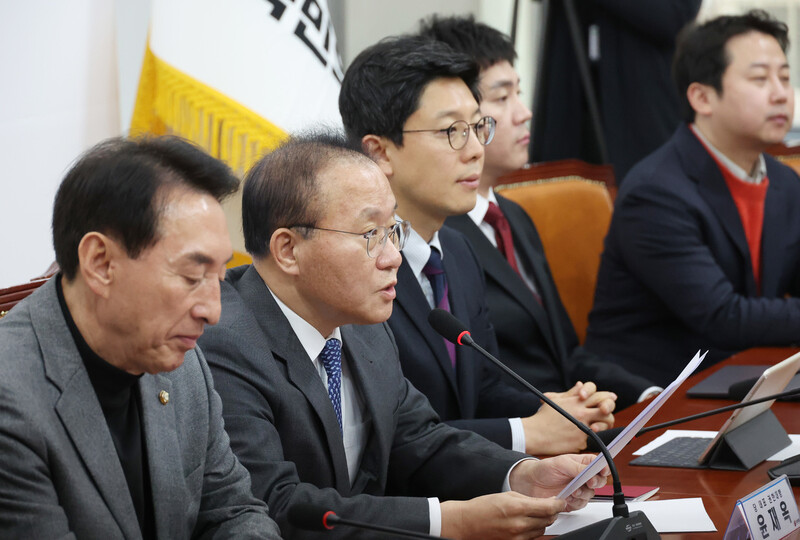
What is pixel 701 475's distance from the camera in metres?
1.82

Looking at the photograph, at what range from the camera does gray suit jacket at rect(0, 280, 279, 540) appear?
1204 millimetres

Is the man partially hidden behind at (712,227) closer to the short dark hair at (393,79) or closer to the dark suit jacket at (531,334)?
the dark suit jacket at (531,334)

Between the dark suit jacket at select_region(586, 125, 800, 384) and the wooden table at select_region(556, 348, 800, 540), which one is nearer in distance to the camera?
the wooden table at select_region(556, 348, 800, 540)

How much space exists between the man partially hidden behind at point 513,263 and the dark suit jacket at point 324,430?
0.74m

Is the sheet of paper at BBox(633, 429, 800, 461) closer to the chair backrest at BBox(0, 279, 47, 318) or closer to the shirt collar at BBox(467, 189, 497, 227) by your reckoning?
the shirt collar at BBox(467, 189, 497, 227)

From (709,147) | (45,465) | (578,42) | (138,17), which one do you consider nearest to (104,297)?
(45,465)

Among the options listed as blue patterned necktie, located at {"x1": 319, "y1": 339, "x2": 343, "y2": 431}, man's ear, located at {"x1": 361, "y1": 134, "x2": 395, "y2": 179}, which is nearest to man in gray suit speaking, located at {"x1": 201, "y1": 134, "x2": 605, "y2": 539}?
blue patterned necktie, located at {"x1": 319, "y1": 339, "x2": 343, "y2": 431}

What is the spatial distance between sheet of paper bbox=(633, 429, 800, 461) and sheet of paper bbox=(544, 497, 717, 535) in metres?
0.31

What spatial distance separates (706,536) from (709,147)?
207 cm

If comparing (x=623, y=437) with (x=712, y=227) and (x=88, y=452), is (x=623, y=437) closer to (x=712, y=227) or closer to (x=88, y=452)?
(x=88, y=452)

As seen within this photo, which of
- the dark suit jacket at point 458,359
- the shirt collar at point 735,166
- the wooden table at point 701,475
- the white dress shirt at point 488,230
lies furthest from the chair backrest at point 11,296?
the shirt collar at point 735,166

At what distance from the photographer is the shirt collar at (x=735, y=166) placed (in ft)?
10.9

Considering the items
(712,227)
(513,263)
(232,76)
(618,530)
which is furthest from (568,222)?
(618,530)

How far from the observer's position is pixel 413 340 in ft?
7.37
